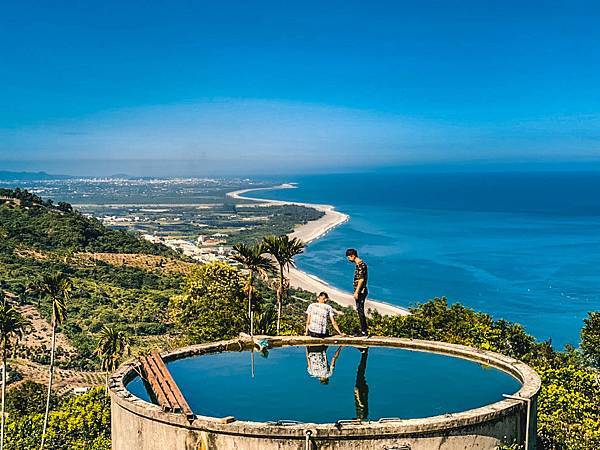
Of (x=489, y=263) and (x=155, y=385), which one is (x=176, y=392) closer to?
(x=155, y=385)

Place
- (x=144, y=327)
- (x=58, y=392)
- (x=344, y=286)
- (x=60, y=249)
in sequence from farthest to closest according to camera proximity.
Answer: (x=344, y=286) < (x=60, y=249) < (x=144, y=327) < (x=58, y=392)

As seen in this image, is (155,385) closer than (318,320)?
Yes

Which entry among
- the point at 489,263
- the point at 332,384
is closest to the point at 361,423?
the point at 332,384

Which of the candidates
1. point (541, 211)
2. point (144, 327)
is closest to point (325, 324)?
point (144, 327)

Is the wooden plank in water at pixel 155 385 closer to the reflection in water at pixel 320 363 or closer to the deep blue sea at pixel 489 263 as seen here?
the reflection in water at pixel 320 363

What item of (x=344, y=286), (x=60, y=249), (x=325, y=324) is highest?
(x=325, y=324)

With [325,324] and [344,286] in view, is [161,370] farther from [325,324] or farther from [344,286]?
[344,286]

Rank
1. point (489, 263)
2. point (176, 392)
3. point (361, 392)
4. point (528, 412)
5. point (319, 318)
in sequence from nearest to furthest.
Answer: point (528, 412), point (176, 392), point (361, 392), point (319, 318), point (489, 263)
